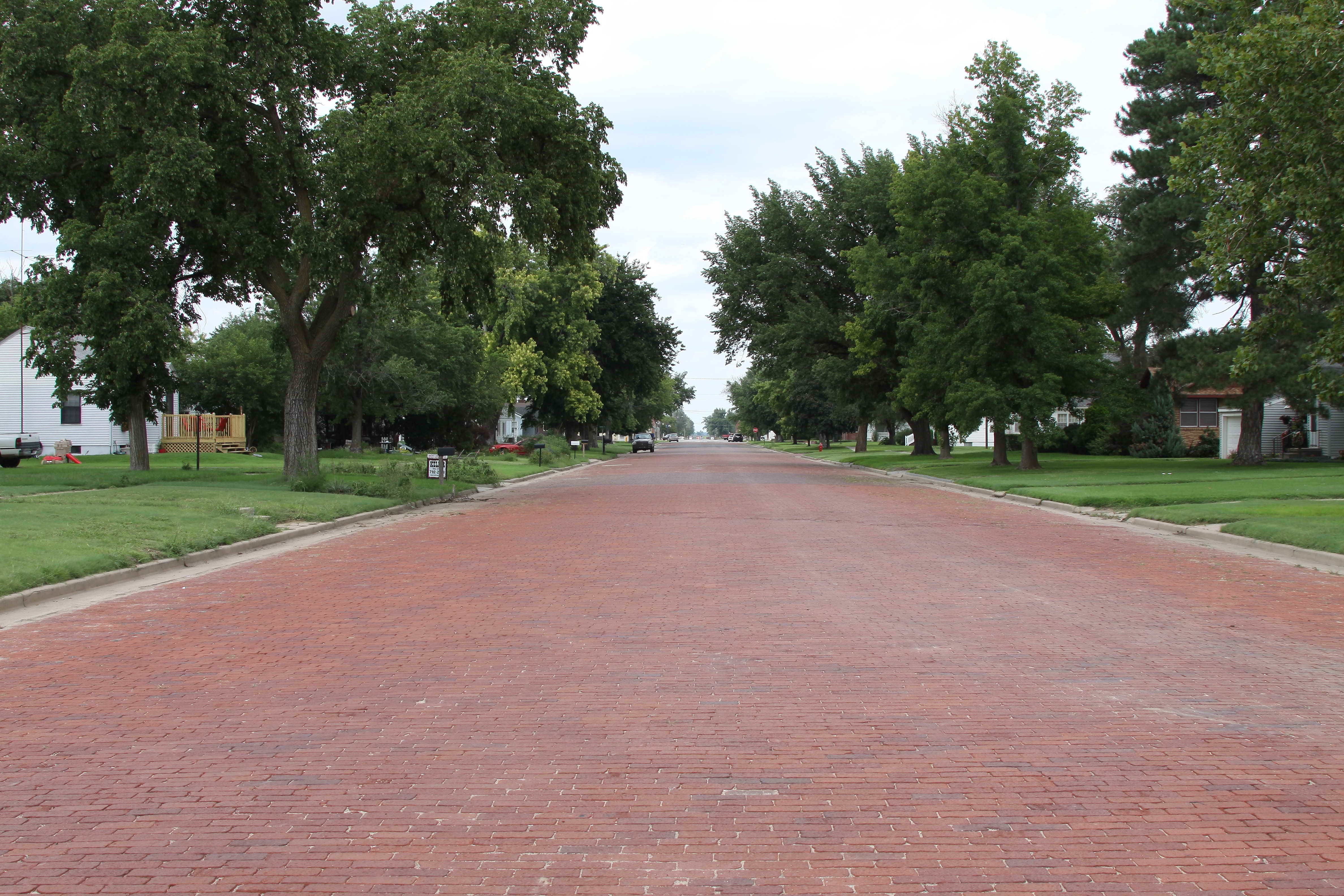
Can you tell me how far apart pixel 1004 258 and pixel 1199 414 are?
87.1 ft

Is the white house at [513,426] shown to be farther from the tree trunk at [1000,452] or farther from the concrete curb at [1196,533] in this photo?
the concrete curb at [1196,533]

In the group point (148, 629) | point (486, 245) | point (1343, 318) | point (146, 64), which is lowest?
point (148, 629)

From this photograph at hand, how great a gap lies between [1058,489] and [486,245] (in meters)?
15.1

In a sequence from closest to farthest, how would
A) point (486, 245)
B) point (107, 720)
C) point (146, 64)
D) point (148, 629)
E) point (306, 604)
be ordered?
point (107, 720), point (148, 629), point (306, 604), point (146, 64), point (486, 245)

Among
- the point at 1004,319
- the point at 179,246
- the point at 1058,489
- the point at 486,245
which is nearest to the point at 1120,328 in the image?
the point at 1004,319

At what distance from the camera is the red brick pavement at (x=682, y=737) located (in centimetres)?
427

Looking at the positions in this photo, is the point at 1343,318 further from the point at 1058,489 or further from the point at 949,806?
the point at 949,806

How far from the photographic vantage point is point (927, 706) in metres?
6.56

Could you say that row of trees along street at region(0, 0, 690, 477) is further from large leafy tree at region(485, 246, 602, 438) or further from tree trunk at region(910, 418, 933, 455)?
tree trunk at region(910, 418, 933, 455)

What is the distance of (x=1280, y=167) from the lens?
16.4 m

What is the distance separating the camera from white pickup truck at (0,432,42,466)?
3669cm

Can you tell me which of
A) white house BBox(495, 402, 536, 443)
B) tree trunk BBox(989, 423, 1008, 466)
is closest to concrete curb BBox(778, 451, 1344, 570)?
tree trunk BBox(989, 423, 1008, 466)

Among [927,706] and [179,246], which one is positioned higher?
[179,246]

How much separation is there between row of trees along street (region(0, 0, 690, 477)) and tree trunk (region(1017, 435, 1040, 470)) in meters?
17.7
